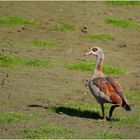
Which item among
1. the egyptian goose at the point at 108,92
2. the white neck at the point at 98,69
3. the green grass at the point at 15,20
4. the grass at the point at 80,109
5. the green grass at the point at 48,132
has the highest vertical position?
the white neck at the point at 98,69

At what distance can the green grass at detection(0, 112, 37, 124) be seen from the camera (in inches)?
480

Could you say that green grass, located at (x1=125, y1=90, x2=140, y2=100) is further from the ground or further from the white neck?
the white neck

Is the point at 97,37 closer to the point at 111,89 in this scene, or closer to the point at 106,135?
the point at 111,89

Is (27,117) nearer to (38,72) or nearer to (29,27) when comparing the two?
(38,72)

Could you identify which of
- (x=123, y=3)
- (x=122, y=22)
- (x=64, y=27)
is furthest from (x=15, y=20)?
(x=123, y=3)

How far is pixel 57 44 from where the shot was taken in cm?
2017

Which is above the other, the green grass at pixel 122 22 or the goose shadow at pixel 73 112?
the green grass at pixel 122 22

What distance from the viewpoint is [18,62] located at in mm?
17641

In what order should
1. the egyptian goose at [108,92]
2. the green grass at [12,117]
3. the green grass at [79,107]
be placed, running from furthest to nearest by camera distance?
the green grass at [79,107] → the egyptian goose at [108,92] → the green grass at [12,117]

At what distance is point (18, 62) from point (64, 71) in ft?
4.19

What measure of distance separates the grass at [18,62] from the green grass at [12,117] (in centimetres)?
465

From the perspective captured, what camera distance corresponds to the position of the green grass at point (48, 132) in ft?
37.1

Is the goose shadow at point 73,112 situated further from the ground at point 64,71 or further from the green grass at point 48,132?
the green grass at point 48,132

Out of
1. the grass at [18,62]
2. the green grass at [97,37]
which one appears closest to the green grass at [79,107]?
the grass at [18,62]
